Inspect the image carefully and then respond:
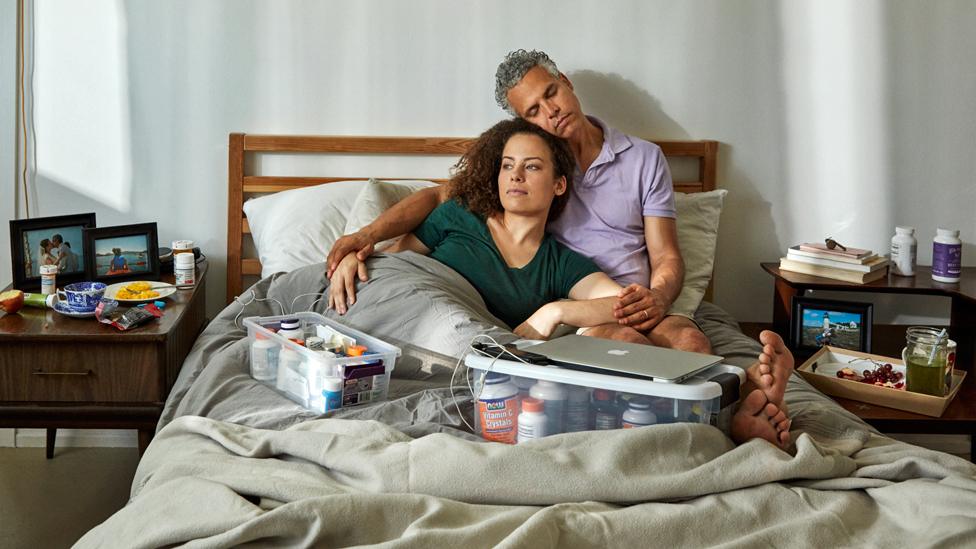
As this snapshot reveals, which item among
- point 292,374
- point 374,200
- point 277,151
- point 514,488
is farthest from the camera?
point 277,151

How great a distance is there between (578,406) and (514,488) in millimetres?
303

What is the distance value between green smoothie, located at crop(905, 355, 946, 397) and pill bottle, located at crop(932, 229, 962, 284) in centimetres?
64

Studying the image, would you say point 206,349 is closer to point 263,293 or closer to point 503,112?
point 263,293

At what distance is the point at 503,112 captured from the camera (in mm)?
2984

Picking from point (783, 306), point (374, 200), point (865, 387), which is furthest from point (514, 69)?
point (865, 387)

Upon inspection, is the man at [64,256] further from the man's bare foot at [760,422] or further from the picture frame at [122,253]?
the man's bare foot at [760,422]

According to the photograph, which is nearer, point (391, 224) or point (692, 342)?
point (692, 342)

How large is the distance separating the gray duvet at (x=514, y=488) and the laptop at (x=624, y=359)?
0.13m

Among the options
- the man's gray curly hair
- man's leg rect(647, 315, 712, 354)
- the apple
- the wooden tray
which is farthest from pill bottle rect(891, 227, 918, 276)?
the apple

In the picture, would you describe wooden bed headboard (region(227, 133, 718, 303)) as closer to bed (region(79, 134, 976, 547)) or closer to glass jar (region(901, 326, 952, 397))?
glass jar (region(901, 326, 952, 397))

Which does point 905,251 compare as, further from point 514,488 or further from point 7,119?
point 7,119

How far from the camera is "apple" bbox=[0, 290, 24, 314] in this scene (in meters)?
2.35

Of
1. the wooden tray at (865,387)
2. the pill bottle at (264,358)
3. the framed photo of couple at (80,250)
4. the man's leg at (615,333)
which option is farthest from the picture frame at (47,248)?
the wooden tray at (865,387)

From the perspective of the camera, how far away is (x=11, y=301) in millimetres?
2354
